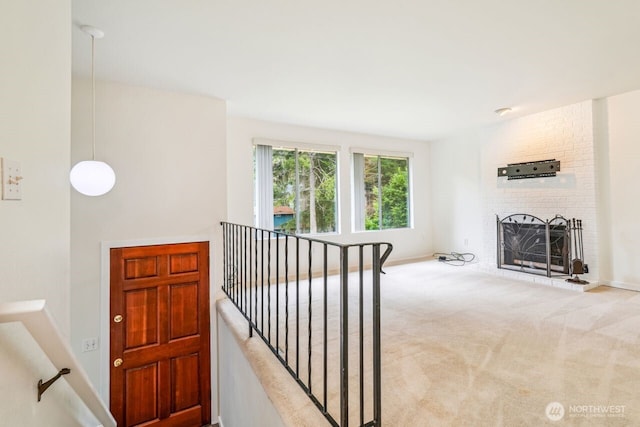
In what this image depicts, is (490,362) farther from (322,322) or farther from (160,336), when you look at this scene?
(160,336)

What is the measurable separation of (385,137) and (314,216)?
229 cm

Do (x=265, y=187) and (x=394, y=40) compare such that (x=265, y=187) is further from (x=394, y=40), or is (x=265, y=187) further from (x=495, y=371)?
(x=495, y=371)

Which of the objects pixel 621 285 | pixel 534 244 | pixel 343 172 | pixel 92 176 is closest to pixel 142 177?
pixel 92 176

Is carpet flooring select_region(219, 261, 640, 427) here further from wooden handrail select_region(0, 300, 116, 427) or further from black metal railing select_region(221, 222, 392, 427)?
wooden handrail select_region(0, 300, 116, 427)

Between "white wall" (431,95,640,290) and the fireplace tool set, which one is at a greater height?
"white wall" (431,95,640,290)

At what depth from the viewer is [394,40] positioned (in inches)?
95.5

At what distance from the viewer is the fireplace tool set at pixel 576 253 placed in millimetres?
4090

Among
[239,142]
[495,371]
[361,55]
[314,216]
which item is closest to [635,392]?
[495,371]

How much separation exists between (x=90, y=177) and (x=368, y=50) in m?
2.53

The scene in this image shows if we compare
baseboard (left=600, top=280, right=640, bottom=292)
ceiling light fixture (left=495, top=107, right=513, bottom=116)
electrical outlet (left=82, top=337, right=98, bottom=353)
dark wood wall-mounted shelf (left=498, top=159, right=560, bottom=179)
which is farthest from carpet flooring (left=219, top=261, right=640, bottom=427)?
ceiling light fixture (left=495, top=107, right=513, bottom=116)

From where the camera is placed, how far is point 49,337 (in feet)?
3.17

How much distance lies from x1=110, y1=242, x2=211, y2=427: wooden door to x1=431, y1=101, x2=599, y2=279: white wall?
4.76 m

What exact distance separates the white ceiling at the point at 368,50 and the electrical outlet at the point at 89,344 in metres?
2.65

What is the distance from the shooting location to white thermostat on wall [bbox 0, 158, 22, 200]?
0.95 m
